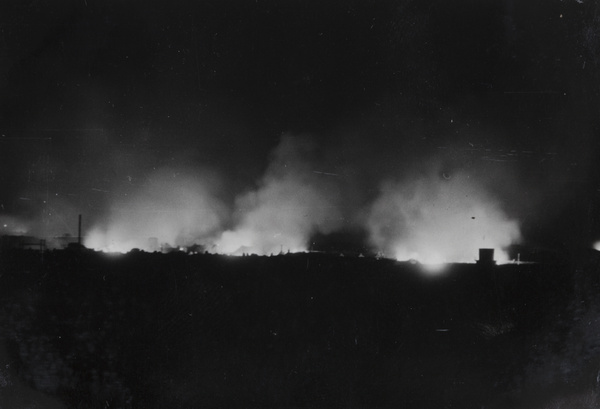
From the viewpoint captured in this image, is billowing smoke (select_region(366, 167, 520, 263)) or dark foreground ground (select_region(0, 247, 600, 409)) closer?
dark foreground ground (select_region(0, 247, 600, 409))

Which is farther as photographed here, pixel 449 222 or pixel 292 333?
pixel 449 222

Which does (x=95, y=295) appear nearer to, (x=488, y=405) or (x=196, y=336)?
(x=196, y=336)

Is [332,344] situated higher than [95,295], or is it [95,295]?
[95,295]

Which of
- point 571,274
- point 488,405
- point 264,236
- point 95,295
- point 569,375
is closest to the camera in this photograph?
point 488,405

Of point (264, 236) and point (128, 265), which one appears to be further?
point (264, 236)

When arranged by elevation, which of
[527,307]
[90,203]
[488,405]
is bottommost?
[488,405]

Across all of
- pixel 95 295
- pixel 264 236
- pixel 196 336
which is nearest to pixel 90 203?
pixel 264 236

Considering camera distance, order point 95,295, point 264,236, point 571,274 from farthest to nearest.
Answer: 1. point 264,236
2. point 571,274
3. point 95,295

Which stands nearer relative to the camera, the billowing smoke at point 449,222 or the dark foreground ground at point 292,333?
the dark foreground ground at point 292,333
